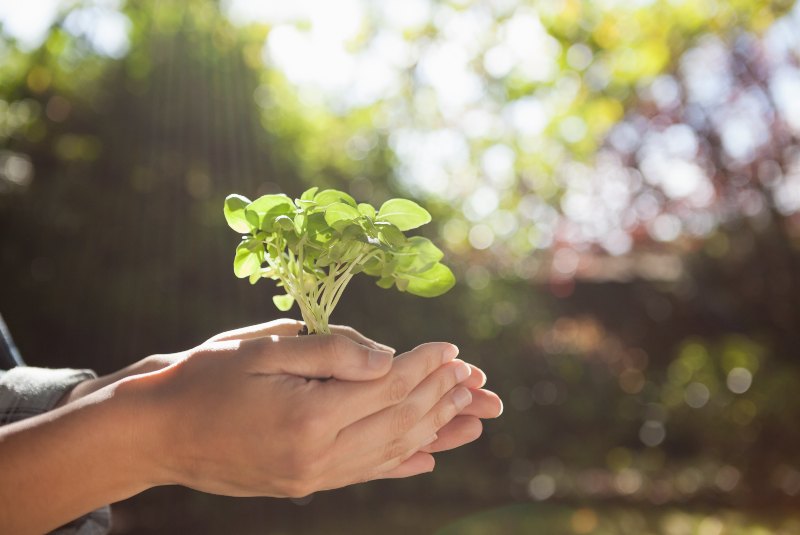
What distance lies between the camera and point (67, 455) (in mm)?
988

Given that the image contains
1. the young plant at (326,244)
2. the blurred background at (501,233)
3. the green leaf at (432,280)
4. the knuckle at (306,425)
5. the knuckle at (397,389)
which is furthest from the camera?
the blurred background at (501,233)

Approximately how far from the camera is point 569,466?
5871 mm

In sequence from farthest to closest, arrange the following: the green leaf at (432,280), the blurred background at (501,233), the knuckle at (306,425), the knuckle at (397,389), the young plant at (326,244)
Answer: the blurred background at (501,233) < the green leaf at (432,280) < the young plant at (326,244) < the knuckle at (397,389) < the knuckle at (306,425)

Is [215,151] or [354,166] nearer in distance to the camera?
[215,151]

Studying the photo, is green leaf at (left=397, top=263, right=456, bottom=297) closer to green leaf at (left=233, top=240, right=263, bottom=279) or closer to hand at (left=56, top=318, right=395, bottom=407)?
hand at (left=56, top=318, right=395, bottom=407)

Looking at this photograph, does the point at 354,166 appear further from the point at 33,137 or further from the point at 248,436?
the point at 248,436

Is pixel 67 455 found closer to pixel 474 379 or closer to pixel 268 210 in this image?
pixel 268 210

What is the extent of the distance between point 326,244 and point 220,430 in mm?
403

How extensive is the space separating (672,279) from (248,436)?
6396mm

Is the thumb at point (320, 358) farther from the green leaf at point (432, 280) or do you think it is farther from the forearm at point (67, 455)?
the green leaf at point (432, 280)

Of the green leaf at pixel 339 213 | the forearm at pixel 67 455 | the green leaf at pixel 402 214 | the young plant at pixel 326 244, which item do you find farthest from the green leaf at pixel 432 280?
the forearm at pixel 67 455

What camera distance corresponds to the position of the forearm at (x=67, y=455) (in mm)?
987

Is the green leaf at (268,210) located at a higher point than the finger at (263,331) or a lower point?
higher

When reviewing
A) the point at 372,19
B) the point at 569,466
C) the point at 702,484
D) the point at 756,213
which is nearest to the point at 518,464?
the point at 569,466
